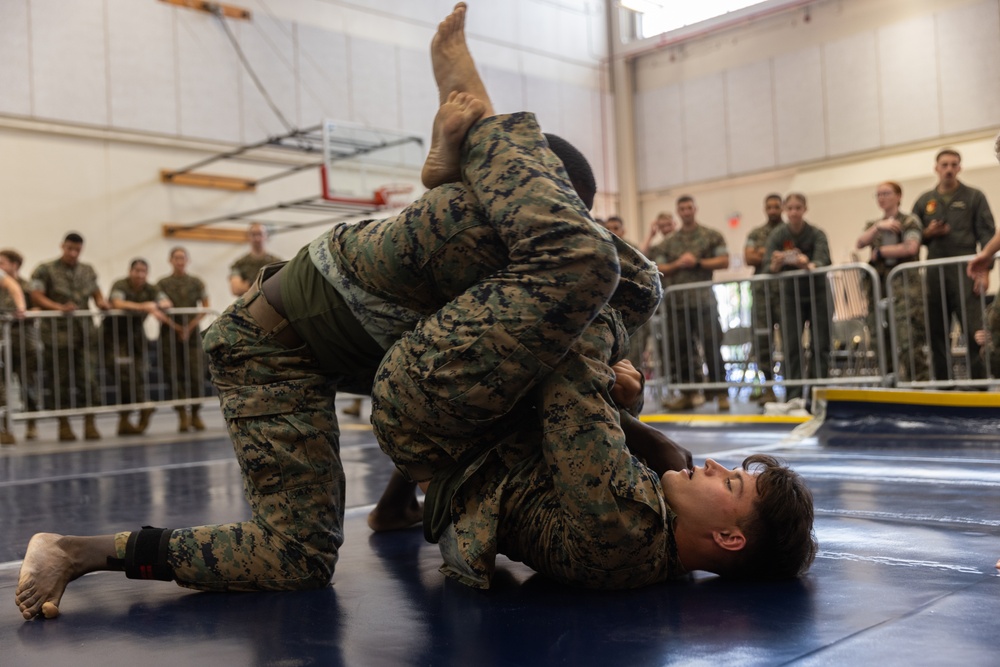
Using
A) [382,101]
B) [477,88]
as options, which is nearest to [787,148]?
[382,101]

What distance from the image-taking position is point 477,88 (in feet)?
7.22

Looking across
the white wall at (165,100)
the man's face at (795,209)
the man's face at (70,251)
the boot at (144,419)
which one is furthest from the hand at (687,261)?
the man's face at (70,251)

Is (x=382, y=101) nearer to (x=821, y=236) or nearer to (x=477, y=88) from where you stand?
(x=821, y=236)

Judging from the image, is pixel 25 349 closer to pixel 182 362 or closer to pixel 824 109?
pixel 182 362

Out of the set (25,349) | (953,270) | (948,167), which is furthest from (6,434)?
(948,167)

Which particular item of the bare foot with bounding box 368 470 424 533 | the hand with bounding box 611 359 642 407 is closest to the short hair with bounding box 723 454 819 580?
the hand with bounding box 611 359 642 407

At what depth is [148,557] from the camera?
2189 millimetres

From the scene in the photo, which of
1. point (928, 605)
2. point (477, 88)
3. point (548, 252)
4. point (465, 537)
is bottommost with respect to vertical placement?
point (928, 605)

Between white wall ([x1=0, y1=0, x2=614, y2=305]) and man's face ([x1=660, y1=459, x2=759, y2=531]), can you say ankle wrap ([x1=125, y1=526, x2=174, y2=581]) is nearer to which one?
man's face ([x1=660, y1=459, x2=759, y2=531])

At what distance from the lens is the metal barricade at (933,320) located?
23.4 feet

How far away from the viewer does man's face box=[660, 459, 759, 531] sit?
201cm

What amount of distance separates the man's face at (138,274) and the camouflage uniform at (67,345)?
1.30 feet

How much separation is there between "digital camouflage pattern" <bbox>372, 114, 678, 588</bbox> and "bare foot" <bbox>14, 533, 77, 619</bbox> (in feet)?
2.51

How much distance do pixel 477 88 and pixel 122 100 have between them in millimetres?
11076
